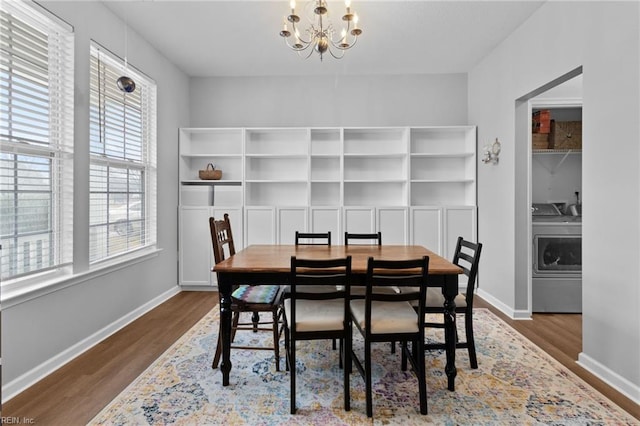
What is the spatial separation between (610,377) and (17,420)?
3531 mm

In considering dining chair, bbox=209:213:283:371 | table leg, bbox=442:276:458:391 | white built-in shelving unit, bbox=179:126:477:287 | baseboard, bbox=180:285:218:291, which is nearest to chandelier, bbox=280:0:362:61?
white built-in shelving unit, bbox=179:126:477:287

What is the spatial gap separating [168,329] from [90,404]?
3.85 ft

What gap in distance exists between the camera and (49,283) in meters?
2.41

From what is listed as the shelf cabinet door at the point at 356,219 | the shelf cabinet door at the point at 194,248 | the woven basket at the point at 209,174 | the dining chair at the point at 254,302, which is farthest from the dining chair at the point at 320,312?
the woven basket at the point at 209,174

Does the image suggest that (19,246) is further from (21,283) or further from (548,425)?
(548,425)

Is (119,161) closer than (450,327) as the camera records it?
No

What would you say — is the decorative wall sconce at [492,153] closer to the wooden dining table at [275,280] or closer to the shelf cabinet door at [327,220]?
the shelf cabinet door at [327,220]

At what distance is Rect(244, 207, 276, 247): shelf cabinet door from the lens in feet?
14.9

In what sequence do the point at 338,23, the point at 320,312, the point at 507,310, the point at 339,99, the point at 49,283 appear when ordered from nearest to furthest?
the point at 320,312
the point at 49,283
the point at 338,23
the point at 507,310
the point at 339,99

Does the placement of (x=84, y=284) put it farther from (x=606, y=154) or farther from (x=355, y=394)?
(x=606, y=154)

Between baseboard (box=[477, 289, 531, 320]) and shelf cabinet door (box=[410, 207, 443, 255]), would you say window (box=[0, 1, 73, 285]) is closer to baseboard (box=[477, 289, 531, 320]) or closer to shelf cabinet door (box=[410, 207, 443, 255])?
shelf cabinet door (box=[410, 207, 443, 255])

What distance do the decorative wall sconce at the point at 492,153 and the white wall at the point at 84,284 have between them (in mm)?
3786

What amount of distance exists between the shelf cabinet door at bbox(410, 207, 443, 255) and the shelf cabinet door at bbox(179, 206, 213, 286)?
264cm

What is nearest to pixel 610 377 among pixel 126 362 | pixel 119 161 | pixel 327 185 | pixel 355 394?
pixel 355 394
